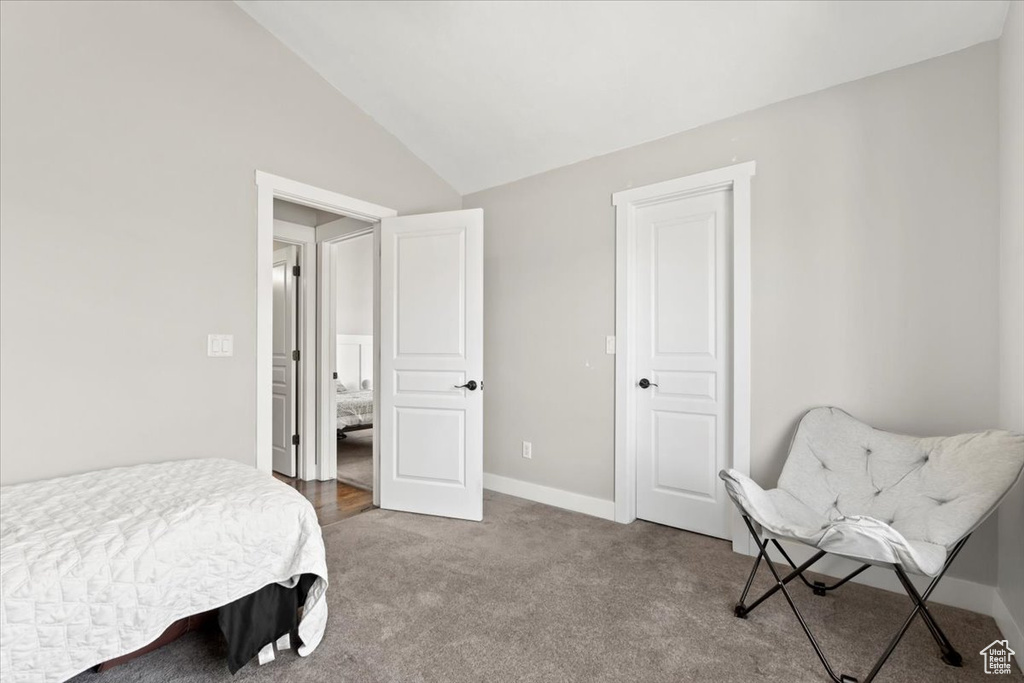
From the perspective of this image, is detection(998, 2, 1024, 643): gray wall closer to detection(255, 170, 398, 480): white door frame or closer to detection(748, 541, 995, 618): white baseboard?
detection(748, 541, 995, 618): white baseboard

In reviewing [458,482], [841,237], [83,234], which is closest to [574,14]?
[841,237]

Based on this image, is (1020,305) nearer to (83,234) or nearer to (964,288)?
(964,288)

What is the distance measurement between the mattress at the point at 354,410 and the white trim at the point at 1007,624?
470 cm

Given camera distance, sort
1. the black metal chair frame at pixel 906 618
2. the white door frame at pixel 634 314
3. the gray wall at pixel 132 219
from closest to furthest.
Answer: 1. the black metal chair frame at pixel 906 618
2. the gray wall at pixel 132 219
3. the white door frame at pixel 634 314

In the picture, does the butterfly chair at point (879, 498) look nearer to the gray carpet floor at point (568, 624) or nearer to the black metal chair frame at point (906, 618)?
the black metal chair frame at point (906, 618)

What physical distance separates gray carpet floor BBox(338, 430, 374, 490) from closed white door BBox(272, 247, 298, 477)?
497mm

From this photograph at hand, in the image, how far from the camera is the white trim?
67.8 inches

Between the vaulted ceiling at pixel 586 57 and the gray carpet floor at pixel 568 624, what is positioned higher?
the vaulted ceiling at pixel 586 57

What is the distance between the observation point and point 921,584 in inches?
86.4

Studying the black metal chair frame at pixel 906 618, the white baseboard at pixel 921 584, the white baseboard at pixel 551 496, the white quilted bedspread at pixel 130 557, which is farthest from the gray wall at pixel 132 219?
Result: the white baseboard at pixel 921 584

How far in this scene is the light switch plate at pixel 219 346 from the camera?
102 inches

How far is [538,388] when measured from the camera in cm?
361

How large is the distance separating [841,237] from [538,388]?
203cm

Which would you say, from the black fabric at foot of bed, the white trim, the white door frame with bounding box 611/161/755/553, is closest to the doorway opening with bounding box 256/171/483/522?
the white door frame with bounding box 611/161/755/553
